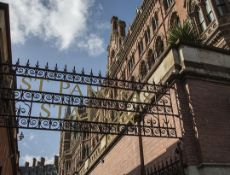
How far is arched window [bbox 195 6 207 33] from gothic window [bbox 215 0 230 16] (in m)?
1.12

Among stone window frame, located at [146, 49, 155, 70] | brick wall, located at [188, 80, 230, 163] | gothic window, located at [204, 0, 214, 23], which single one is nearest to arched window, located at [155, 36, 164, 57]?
stone window frame, located at [146, 49, 155, 70]

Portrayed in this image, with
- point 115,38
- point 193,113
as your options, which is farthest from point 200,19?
point 115,38

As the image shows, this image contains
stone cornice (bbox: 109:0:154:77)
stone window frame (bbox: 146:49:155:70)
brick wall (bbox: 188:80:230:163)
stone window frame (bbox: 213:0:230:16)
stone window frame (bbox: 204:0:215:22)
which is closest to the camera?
brick wall (bbox: 188:80:230:163)

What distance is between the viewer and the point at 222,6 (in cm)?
1800

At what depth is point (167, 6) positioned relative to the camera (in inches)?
997

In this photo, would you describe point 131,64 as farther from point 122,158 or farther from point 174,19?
point 122,158

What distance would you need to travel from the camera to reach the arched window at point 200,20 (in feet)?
60.6

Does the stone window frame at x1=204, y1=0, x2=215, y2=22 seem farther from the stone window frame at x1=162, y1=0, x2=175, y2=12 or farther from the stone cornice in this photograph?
the stone cornice

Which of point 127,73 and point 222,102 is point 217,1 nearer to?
point 222,102

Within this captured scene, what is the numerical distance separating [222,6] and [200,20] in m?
1.61

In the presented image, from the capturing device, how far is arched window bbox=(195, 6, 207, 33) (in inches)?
727

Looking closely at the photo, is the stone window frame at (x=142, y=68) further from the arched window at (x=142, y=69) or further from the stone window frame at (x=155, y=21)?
the stone window frame at (x=155, y=21)

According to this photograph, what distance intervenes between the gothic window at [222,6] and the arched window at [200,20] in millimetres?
1121

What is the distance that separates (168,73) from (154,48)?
16.1m
